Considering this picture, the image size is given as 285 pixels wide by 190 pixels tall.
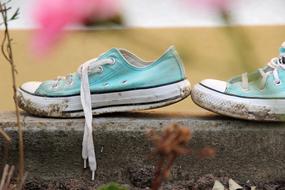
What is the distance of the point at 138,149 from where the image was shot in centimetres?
205

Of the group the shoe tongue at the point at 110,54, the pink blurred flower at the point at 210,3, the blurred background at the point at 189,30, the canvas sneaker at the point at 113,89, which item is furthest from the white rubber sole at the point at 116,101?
the pink blurred flower at the point at 210,3

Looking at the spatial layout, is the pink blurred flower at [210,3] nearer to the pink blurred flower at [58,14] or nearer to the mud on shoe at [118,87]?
the pink blurred flower at [58,14]

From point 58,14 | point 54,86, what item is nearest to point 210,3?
point 58,14

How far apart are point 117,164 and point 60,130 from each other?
201mm

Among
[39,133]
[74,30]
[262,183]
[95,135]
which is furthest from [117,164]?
[74,30]

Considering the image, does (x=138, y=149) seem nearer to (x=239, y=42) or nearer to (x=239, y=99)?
(x=239, y=99)

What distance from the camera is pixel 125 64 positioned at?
2.09 metres

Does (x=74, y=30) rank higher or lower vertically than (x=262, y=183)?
higher

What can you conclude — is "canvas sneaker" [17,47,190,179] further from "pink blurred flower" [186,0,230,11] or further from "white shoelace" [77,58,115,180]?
"pink blurred flower" [186,0,230,11]

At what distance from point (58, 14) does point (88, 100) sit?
1.68 meters

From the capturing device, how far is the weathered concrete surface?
2043 millimetres

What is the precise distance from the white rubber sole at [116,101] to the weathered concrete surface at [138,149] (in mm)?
49

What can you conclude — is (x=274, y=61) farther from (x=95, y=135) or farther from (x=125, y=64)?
(x=95, y=135)

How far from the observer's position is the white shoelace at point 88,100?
79.5 inches
